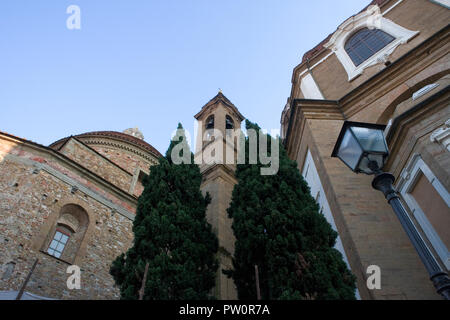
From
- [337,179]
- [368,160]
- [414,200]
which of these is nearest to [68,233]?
[337,179]

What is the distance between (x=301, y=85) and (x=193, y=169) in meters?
6.11

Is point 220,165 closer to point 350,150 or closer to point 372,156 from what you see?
point 350,150

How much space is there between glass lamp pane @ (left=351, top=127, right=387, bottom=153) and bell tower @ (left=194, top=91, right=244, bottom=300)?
562 centimetres

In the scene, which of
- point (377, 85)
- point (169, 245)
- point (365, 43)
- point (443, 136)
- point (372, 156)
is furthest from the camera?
point (365, 43)

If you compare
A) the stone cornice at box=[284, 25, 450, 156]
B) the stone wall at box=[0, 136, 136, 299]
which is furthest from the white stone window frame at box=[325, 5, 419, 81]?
the stone wall at box=[0, 136, 136, 299]

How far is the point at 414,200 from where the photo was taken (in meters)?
6.41

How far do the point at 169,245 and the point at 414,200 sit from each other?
16.9 ft

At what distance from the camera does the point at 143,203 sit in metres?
7.82

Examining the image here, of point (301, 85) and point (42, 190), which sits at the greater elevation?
point (301, 85)

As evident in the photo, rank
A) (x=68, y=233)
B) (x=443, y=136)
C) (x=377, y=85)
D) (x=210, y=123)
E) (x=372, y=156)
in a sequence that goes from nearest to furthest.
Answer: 1. (x=372, y=156)
2. (x=443, y=136)
3. (x=377, y=85)
4. (x=68, y=233)
5. (x=210, y=123)

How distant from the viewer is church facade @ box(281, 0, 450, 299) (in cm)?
577
